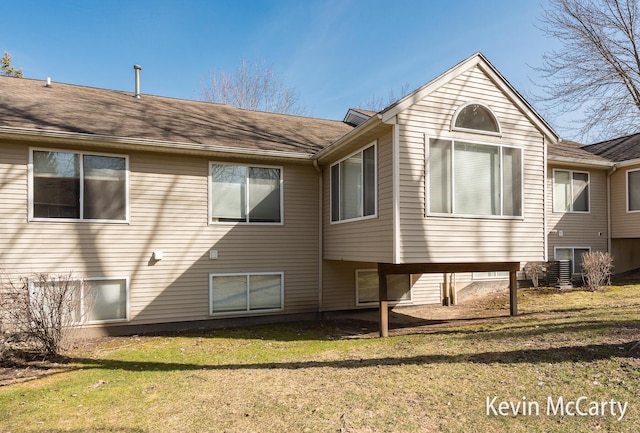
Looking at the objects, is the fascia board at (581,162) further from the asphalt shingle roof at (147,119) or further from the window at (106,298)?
the window at (106,298)

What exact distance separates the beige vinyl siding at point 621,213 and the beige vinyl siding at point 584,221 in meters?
0.25

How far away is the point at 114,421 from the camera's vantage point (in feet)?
13.5

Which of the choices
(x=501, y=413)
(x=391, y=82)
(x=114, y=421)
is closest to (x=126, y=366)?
(x=114, y=421)

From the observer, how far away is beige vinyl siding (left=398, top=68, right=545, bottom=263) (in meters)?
7.09

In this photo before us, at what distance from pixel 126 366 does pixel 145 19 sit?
14822 millimetres

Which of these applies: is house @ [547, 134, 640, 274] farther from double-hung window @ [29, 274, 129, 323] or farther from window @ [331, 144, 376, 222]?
double-hung window @ [29, 274, 129, 323]

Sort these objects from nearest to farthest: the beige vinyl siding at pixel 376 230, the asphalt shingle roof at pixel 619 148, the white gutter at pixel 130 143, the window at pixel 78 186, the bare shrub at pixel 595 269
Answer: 1. the beige vinyl siding at pixel 376 230
2. the white gutter at pixel 130 143
3. the window at pixel 78 186
4. the bare shrub at pixel 595 269
5. the asphalt shingle roof at pixel 619 148

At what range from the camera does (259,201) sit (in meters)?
9.42

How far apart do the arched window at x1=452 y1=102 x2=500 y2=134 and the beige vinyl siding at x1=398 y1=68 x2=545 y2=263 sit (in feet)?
0.36

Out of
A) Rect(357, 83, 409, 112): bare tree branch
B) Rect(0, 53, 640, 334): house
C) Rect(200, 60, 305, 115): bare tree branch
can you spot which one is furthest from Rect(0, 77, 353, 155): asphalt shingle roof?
Rect(357, 83, 409, 112): bare tree branch

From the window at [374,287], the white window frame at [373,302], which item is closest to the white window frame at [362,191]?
the white window frame at [373,302]

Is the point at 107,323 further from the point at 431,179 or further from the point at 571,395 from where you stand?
the point at 571,395

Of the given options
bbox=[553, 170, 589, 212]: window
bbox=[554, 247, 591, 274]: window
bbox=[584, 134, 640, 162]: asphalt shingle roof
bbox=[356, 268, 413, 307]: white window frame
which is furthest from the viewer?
bbox=[584, 134, 640, 162]: asphalt shingle roof

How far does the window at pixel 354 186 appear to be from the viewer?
782 cm
